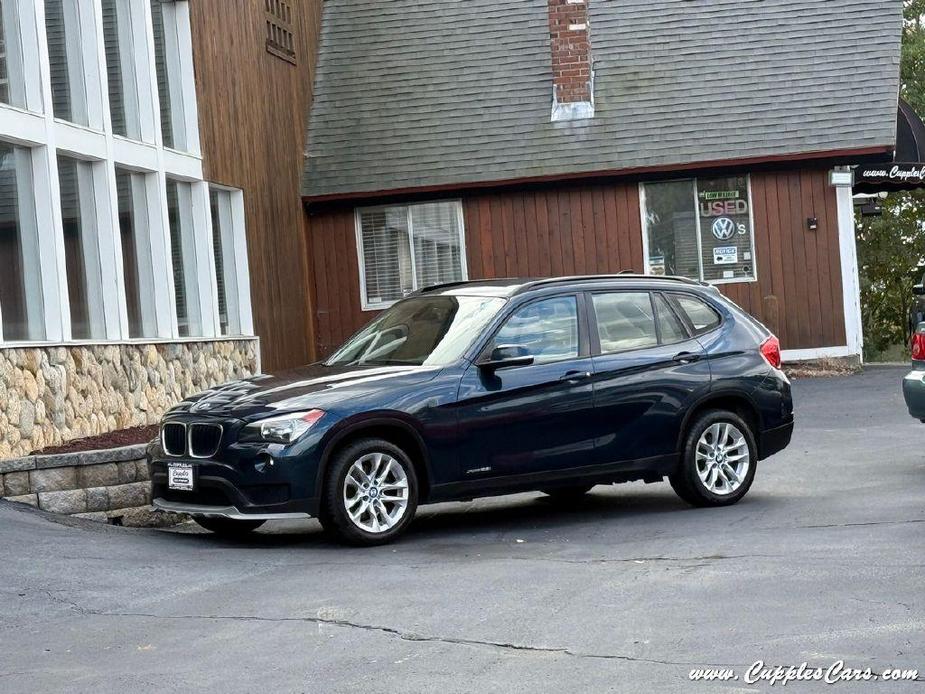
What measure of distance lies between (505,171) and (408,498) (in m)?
14.0

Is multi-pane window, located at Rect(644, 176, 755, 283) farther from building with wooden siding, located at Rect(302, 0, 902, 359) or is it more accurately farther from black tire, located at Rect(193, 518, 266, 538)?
black tire, located at Rect(193, 518, 266, 538)

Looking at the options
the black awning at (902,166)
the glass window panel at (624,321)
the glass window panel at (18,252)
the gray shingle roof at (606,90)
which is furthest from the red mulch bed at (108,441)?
the black awning at (902,166)

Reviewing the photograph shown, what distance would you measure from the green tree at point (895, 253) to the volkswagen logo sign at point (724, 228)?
1411 cm

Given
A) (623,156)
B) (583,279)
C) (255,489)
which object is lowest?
(255,489)

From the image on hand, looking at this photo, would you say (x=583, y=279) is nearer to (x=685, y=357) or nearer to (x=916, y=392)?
(x=685, y=357)

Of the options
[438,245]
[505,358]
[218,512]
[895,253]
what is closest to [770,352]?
[505,358]

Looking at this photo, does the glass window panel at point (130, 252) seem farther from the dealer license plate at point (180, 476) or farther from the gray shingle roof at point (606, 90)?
the gray shingle roof at point (606, 90)

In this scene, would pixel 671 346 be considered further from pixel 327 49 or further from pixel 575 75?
pixel 327 49

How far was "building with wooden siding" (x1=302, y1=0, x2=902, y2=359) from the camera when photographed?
884 inches

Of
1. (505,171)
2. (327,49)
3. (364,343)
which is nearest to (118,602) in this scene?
(364,343)

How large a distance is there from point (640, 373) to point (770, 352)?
1343mm

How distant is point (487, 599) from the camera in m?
7.28

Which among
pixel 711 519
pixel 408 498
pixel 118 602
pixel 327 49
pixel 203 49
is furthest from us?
pixel 327 49

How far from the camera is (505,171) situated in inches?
902
